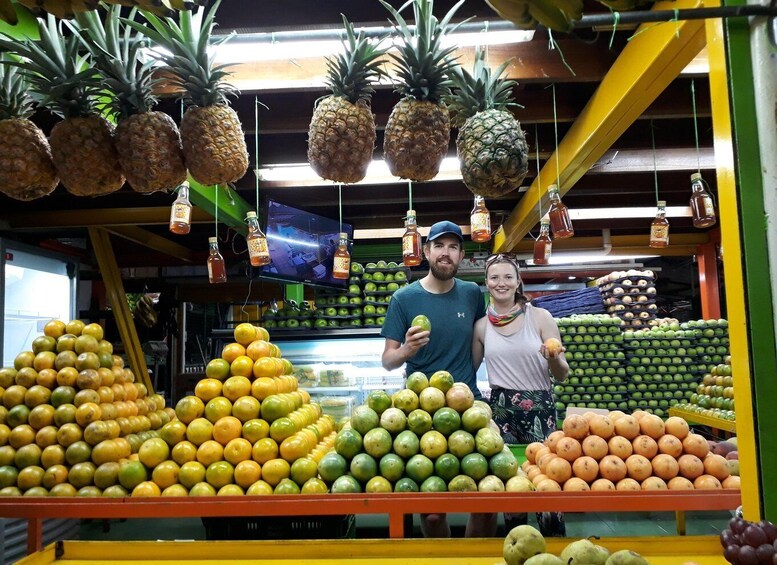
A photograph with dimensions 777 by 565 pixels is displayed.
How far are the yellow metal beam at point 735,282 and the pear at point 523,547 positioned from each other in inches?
33.7

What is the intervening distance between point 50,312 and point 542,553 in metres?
6.87

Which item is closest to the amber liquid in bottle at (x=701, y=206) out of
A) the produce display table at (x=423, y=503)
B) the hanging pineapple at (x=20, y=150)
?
the produce display table at (x=423, y=503)

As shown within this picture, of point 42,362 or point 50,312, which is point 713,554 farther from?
point 50,312

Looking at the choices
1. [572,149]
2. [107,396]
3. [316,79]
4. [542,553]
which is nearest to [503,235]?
[572,149]

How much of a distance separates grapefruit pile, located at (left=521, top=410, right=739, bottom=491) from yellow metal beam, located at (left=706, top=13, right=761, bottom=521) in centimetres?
70

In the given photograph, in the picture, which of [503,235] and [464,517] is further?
[503,235]

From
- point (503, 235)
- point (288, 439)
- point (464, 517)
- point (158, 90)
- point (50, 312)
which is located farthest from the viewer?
point (503, 235)

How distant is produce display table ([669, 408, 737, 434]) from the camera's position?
595 cm

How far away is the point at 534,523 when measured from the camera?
488 cm

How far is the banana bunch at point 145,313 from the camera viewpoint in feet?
32.3

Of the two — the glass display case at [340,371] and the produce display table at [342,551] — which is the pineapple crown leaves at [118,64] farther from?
the glass display case at [340,371]

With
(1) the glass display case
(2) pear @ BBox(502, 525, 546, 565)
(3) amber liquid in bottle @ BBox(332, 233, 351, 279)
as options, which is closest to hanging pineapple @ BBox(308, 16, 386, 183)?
(2) pear @ BBox(502, 525, 546, 565)

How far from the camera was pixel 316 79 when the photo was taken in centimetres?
390

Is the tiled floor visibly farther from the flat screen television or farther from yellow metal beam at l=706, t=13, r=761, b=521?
yellow metal beam at l=706, t=13, r=761, b=521
